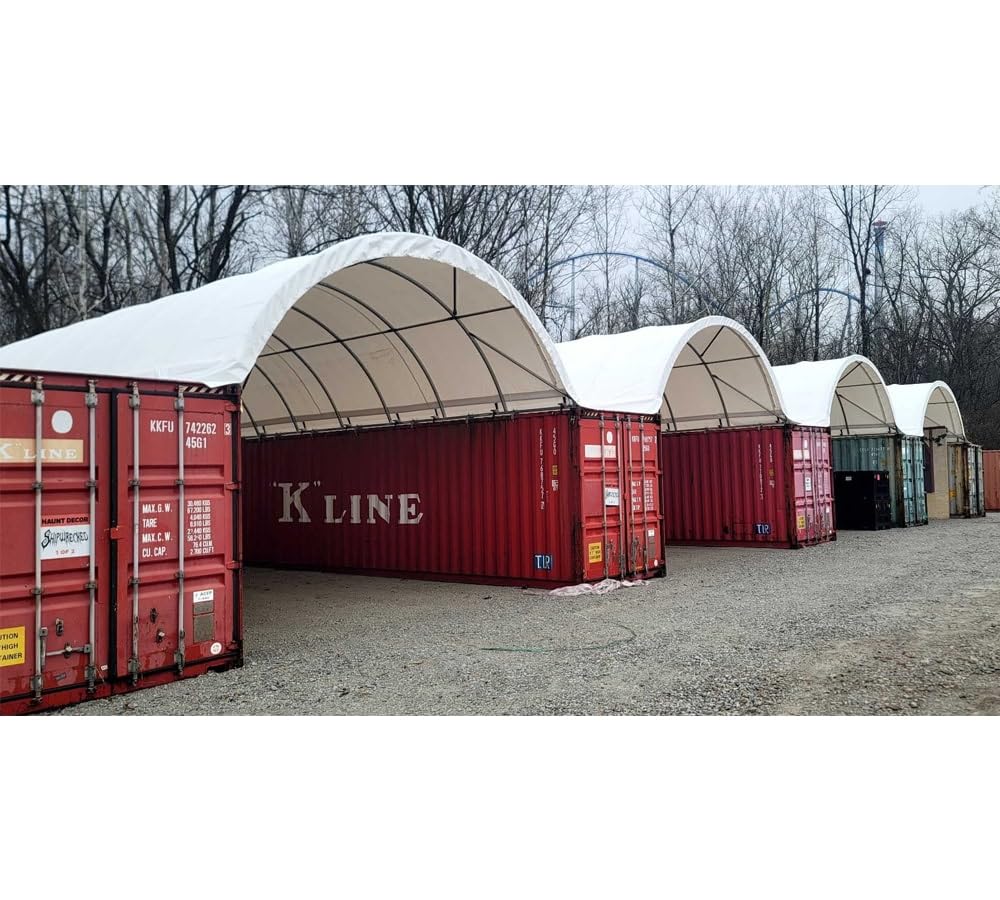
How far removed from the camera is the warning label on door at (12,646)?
7.09 meters

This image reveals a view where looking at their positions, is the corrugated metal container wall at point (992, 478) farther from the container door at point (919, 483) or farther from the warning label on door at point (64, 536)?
the warning label on door at point (64, 536)

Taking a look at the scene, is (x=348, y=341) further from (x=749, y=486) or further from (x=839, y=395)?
(x=839, y=395)

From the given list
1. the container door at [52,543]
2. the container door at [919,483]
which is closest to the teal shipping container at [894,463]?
the container door at [919,483]

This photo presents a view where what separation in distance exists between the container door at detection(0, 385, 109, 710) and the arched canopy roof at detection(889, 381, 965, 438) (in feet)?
81.2

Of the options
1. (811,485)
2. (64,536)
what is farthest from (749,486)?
(64,536)

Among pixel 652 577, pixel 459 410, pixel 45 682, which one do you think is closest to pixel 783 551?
pixel 652 577

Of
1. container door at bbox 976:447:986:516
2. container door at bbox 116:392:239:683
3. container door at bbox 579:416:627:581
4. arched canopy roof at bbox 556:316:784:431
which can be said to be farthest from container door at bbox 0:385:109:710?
container door at bbox 976:447:986:516

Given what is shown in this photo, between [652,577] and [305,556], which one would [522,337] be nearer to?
[652,577]

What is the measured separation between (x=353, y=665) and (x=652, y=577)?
25.6ft

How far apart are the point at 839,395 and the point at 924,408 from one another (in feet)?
12.0

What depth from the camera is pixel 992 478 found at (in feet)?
120

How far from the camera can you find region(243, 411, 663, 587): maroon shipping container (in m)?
13.9

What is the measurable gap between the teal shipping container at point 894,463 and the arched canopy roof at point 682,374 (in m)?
8.05

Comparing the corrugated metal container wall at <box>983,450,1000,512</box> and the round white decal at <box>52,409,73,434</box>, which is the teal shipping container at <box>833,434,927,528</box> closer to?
the corrugated metal container wall at <box>983,450,1000,512</box>
